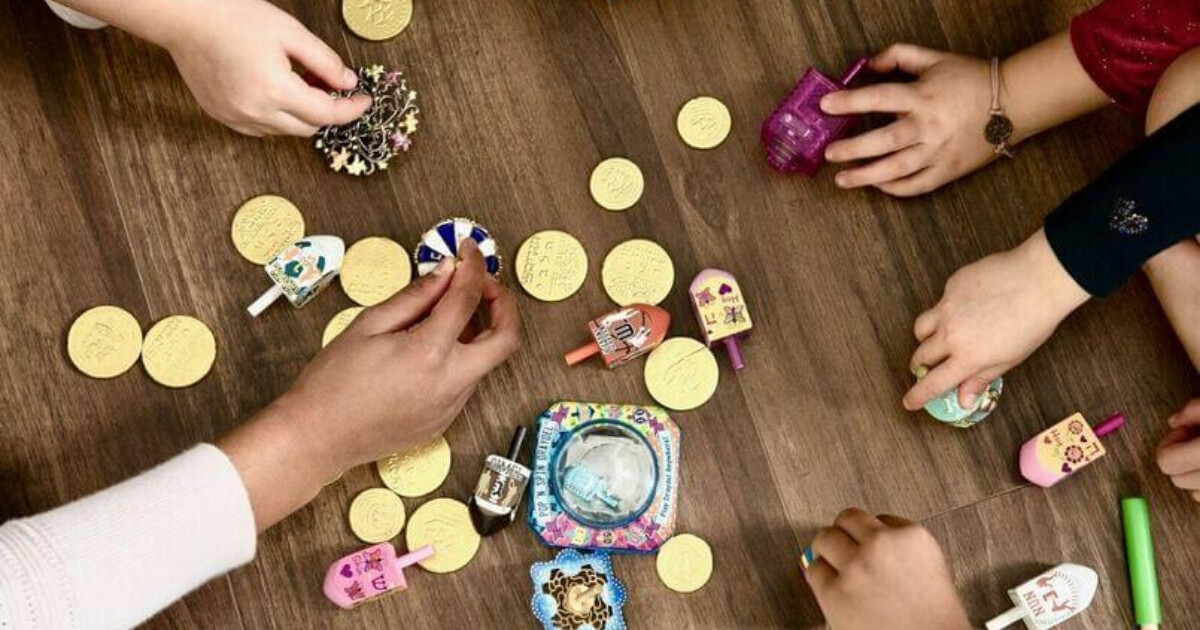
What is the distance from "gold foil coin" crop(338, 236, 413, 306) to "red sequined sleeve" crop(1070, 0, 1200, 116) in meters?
0.68

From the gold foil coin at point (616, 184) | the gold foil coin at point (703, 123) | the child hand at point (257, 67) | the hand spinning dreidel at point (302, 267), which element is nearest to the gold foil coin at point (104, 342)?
the hand spinning dreidel at point (302, 267)

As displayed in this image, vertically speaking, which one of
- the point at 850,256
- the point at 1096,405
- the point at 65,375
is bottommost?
the point at 1096,405

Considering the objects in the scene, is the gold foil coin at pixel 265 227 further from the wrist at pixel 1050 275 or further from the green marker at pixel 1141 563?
the green marker at pixel 1141 563

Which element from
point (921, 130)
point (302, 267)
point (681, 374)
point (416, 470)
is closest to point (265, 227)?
point (302, 267)

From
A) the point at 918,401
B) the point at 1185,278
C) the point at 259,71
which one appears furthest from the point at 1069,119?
the point at 259,71

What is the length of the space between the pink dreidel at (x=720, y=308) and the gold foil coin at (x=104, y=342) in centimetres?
53

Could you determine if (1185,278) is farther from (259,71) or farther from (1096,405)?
(259,71)

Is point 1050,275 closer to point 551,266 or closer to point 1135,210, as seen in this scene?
point 1135,210

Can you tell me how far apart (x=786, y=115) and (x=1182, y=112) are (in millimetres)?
347

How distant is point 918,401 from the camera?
0.99 meters

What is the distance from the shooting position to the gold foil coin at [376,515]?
0.96 metres

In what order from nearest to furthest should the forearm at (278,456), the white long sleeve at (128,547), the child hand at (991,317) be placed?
the white long sleeve at (128,547) < the forearm at (278,456) < the child hand at (991,317)

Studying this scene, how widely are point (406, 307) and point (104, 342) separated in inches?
12.1

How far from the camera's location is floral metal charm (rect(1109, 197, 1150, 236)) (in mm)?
899
